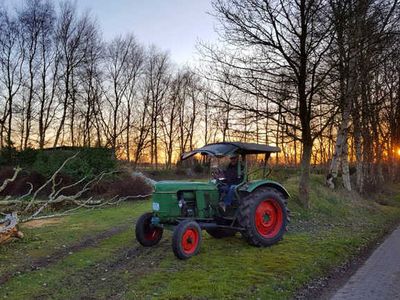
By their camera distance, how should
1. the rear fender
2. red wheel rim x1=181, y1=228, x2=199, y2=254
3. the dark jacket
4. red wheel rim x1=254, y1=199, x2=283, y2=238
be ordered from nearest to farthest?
1. red wheel rim x1=181, y1=228, x2=199, y2=254
2. the rear fender
3. red wheel rim x1=254, y1=199, x2=283, y2=238
4. the dark jacket

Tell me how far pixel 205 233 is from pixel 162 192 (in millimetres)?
2636

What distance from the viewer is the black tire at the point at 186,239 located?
8132 mm

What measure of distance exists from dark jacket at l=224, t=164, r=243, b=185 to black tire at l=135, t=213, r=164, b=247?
184 cm

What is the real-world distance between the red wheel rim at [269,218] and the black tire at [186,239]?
1.63 meters

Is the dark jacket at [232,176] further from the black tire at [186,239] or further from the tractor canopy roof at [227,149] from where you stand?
the black tire at [186,239]

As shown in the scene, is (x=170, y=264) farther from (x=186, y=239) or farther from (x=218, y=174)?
(x=218, y=174)

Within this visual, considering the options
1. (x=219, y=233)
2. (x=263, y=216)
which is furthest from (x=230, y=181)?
(x=219, y=233)

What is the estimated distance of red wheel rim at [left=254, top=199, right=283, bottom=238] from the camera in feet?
31.9

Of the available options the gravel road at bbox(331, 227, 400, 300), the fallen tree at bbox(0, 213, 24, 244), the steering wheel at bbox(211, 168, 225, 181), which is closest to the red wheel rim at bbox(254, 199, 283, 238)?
the steering wheel at bbox(211, 168, 225, 181)

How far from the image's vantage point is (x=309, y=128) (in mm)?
14383

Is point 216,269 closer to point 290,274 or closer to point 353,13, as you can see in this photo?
point 290,274

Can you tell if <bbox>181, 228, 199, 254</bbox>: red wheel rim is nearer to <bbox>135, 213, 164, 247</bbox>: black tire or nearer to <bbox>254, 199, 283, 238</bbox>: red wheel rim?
<bbox>135, 213, 164, 247</bbox>: black tire

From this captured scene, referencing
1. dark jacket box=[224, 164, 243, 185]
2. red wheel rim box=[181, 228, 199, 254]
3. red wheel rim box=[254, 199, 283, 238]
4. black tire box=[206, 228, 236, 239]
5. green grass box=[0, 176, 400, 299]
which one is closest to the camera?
green grass box=[0, 176, 400, 299]

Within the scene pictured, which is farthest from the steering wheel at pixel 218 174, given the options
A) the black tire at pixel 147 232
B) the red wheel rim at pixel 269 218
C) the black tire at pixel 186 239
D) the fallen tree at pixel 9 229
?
the fallen tree at pixel 9 229
